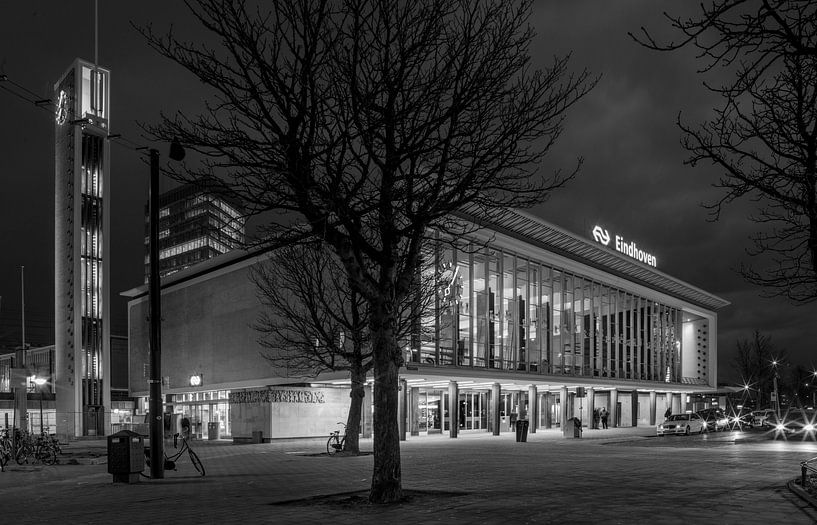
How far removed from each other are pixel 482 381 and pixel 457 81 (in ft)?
119

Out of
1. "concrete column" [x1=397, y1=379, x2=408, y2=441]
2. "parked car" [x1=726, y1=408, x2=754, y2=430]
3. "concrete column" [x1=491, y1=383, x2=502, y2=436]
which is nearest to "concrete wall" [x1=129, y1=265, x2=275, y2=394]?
"concrete column" [x1=397, y1=379, x2=408, y2=441]

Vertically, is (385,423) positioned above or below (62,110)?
below

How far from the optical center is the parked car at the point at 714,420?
53750 millimetres

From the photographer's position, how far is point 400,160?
47.8ft

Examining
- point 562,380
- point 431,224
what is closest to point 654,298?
point 562,380

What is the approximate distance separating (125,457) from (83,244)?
179 ft

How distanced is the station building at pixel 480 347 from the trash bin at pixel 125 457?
62.8ft

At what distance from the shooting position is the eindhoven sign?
65.4 meters

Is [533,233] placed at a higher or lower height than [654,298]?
higher

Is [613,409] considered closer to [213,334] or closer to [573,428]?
[573,428]

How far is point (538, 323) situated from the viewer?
2194 inches

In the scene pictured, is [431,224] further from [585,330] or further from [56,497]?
[585,330]

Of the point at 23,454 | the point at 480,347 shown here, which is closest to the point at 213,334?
the point at 480,347

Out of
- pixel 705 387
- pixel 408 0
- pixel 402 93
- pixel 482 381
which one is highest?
pixel 408 0
